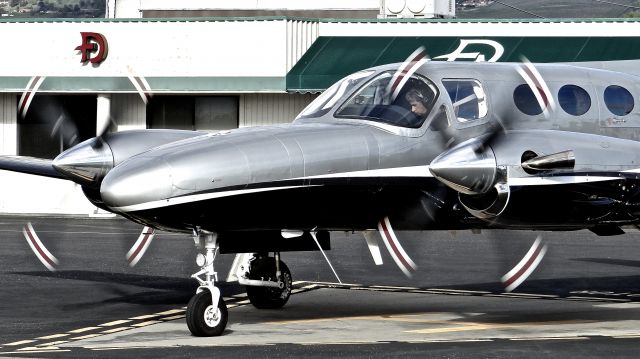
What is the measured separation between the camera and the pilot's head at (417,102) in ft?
55.6

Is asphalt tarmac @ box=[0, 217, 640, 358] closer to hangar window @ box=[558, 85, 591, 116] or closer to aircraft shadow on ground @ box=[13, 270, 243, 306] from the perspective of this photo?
aircraft shadow on ground @ box=[13, 270, 243, 306]

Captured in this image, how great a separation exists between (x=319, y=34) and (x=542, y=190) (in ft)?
102

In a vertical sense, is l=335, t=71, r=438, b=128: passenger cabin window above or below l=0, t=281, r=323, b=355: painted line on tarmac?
above

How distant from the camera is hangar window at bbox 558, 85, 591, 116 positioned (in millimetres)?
17953

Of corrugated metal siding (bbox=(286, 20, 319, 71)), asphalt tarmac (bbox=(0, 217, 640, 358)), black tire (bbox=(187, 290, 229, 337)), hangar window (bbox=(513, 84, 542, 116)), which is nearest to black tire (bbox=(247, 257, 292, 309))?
asphalt tarmac (bbox=(0, 217, 640, 358))

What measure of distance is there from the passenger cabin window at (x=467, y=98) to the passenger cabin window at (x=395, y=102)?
316mm

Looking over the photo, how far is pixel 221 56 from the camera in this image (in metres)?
45.7

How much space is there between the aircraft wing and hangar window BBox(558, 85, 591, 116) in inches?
303

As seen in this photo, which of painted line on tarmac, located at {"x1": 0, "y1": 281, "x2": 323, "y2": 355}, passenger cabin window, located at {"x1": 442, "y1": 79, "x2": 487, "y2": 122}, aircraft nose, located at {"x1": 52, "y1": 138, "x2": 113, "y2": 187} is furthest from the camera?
aircraft nose, located at {"x1": 52, "y1": 138, "x2": 113, "y2": 187}

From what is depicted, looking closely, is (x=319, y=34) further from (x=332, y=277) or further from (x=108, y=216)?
(x=332, y=277)

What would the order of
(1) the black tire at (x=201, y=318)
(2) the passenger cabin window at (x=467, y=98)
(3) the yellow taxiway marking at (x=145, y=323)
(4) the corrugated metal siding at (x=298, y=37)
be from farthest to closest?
(4) the corrugated metal siding at (x=298, y=37) < (3) the yellow taxiway marking at (x=145, y=323) < (2) the passenger cabin window at (x=467, y=98) < (1) the black tire at (x=201, y=318)

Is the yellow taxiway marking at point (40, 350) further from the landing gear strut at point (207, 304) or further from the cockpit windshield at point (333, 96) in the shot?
the cockpit windshield at point (333, 96)

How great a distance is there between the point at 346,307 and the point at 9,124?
3153 centimetres

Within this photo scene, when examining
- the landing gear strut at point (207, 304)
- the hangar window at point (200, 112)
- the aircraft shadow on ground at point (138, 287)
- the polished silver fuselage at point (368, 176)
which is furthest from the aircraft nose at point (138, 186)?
the hangar window at point (200, 112)
